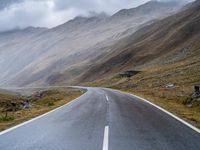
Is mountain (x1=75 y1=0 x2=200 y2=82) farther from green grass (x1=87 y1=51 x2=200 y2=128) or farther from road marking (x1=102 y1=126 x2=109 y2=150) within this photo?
road marking (x1=102 y1=126 x2=109 y2=150)

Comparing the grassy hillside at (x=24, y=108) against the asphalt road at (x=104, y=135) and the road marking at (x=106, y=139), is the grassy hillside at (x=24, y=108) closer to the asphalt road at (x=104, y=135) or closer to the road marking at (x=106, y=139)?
the asphalt road at (x=104, y=135)

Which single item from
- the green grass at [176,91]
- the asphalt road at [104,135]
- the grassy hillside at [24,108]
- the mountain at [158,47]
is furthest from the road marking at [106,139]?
the mountain at [158,47]

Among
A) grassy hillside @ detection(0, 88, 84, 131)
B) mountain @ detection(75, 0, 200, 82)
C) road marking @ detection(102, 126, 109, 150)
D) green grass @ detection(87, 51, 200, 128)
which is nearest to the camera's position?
road marking @ detection(102, 126, 109, 150)

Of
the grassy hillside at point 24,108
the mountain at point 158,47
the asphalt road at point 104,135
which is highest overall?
the mountain at point 158,47

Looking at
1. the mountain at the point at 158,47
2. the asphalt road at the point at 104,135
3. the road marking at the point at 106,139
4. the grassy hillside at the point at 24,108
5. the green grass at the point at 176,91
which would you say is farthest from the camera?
the mountain at the point at 158,47

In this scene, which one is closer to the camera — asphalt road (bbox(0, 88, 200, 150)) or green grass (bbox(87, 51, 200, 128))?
asphalt road (bbox(0, 88, 200, 150))

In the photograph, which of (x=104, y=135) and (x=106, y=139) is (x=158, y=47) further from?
(x=106, y=139)

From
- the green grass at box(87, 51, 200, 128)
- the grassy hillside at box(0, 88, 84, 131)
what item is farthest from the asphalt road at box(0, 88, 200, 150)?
the grassy hillside at box(0, 88, 84, 131)

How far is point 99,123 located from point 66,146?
206 inches

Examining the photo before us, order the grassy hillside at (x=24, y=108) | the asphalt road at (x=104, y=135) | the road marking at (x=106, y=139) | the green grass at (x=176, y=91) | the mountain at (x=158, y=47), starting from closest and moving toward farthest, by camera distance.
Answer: the road marking at (x=106, y=139)
the asphalt road at (x=104, y=135)
the grassy hillside at (x=24, y=108)
the green grass at (x=176, y=91)
the mountain at (x=158, y=47)

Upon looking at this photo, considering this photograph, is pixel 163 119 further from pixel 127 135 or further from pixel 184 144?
pixel 184 144

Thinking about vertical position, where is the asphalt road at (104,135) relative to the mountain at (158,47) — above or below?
below

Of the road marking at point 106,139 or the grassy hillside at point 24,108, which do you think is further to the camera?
the grassy hillside at point 24,108

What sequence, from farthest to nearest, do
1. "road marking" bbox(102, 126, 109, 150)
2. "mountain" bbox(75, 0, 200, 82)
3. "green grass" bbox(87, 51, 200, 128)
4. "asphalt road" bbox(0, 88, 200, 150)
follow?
"mountain" bbox(75, 0, 200, 82), "green grass" bbox(87, 51, 200, 128), "asphalt road" bbox(0, 88, 200, 150), "road marking" bbox(102, 126, 109, 150)
